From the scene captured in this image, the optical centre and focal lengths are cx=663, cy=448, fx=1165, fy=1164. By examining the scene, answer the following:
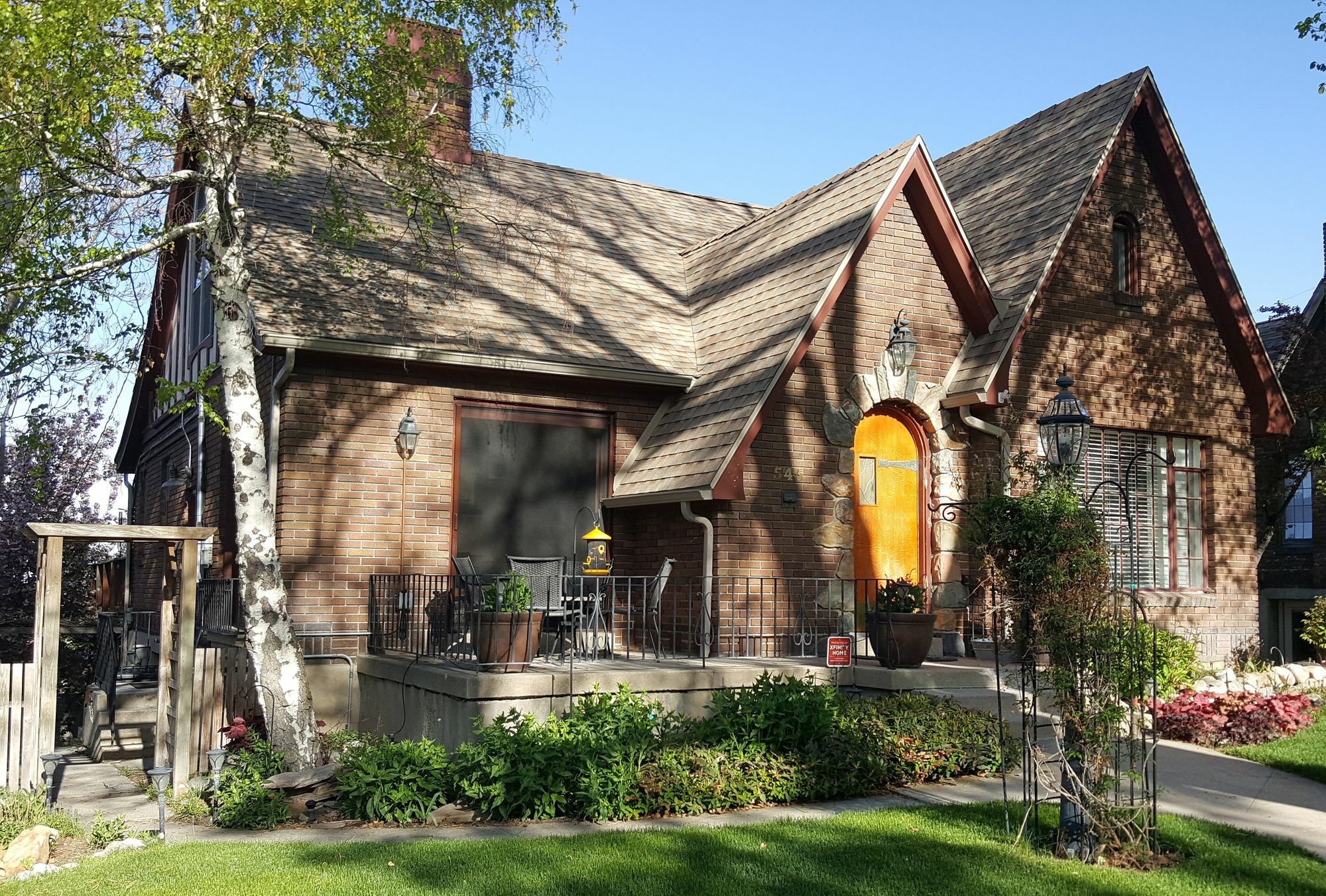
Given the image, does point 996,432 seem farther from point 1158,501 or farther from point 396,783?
point 396,783

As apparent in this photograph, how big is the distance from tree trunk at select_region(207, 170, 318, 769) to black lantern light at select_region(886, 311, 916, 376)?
6927mm

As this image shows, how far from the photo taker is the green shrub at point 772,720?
362 inches

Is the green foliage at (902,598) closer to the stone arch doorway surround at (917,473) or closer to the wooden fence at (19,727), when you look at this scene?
the stone arch doorway surround at (917,473)

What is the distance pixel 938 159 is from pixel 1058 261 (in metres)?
5.72

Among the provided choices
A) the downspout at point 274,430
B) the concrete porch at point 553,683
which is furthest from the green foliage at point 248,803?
the downspout at point 274,430

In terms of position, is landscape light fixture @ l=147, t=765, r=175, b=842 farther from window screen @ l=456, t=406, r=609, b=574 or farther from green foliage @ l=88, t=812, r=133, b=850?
window screen @ l=456, t=406, r=609, b=574

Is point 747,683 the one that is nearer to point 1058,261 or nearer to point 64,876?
point 64,876

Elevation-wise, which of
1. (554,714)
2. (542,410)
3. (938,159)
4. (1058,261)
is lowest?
(554,714)

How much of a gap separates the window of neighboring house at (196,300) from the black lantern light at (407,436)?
521 centimetres

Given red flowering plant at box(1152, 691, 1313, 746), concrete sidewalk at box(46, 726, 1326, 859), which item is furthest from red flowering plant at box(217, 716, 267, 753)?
red flowering plant at box(1152, 691, 1313, 746)

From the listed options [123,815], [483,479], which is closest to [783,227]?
[483,479]

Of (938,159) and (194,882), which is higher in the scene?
(938,159)

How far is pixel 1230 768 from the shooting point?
1018 centimetres

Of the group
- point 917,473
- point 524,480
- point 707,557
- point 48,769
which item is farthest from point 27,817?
point 917,473
